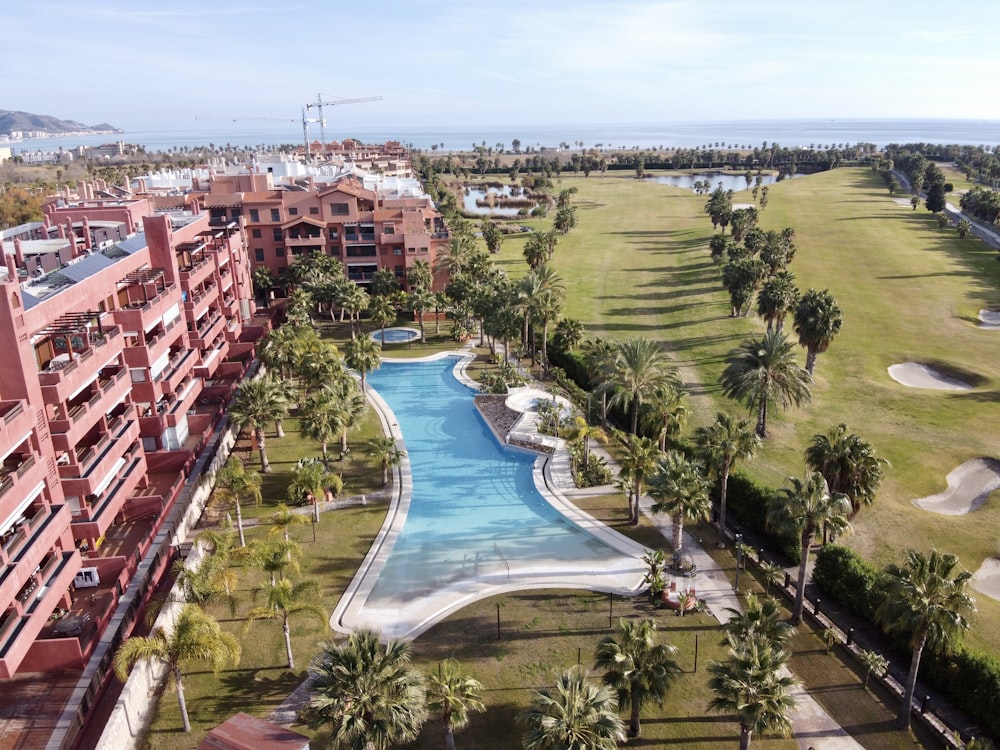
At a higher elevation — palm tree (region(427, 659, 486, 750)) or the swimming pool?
palm tree (region(427, 659, 486, 750))

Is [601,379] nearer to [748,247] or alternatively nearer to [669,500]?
[669,500]

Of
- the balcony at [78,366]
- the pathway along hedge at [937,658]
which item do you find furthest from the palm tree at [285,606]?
the pathway along hedge at [937,658]

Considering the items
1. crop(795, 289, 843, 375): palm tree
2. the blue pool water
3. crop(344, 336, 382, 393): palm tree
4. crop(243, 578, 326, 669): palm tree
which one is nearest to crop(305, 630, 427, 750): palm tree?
crop(243, 578, 326, 669): palm tree

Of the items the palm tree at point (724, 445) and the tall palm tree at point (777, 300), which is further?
the tall palm tree at point (777, 300)

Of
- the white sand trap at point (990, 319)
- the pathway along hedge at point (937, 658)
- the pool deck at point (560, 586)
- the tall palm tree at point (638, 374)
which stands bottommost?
the pool deck at point (560, 586)

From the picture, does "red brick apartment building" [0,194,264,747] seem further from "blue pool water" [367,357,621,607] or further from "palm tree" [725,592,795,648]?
"palm tree" [725,592,795,648]

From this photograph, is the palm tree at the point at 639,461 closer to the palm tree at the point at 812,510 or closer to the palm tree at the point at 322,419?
the palm tree at the point at 812,510

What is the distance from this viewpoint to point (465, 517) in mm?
44438

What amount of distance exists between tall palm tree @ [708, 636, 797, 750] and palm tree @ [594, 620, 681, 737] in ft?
5.91

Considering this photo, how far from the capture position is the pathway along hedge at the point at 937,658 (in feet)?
89.9

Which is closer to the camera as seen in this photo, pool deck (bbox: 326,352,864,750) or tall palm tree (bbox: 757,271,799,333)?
pool deck (bbox: 326,352,864,750)

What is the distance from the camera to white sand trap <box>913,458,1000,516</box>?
45375 millimetres

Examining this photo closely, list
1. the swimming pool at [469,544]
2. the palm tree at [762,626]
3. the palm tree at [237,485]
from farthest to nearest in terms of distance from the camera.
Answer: the palm tree at [237,485] < the swimming pool at [469,544] < the palm tree at [762,626]

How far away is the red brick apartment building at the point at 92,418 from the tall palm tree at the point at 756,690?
2498cm
